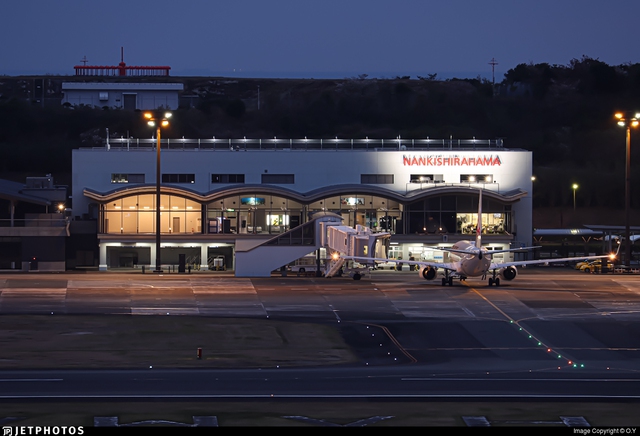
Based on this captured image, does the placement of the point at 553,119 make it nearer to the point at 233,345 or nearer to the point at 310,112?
the point at 310,112

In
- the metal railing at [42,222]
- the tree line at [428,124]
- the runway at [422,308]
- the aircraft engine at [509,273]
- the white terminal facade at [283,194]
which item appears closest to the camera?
the runway at [422,308]

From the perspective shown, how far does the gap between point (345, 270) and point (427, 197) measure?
15.7 meters

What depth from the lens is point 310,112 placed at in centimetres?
18562

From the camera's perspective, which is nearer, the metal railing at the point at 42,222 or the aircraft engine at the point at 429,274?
the aircraft engine at the point at 429,274

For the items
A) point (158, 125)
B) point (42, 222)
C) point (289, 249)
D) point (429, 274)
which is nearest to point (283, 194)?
point (289, 249)

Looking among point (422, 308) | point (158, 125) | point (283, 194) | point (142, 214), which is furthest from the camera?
point (283, 194)

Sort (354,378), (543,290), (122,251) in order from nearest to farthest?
(354,378) → (543,290) → (122,251)

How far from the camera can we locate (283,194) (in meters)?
94.1

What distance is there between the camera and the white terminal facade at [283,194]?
307 ft

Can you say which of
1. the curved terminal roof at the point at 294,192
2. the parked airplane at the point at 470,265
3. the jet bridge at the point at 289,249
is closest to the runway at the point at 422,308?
the parked airplane at the point at 470,265

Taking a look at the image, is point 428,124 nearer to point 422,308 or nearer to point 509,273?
point 509,273

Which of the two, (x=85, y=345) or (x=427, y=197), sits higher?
(x=427, y=197)

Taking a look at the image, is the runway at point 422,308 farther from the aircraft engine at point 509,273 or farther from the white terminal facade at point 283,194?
the white terminal facade at point 283,194

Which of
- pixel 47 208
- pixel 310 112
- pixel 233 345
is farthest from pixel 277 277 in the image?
pixel 310 112
